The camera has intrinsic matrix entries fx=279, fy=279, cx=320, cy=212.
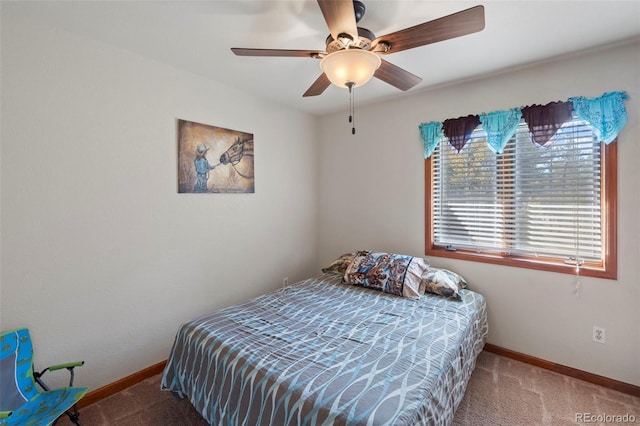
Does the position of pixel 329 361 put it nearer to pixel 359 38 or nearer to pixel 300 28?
pixel 359 38

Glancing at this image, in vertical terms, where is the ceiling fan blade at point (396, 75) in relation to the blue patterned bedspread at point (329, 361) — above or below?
above

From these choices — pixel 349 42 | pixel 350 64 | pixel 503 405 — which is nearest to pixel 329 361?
pixel 503 405

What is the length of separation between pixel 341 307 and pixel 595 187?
7.04 feet

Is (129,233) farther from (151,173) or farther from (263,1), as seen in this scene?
(263,1)

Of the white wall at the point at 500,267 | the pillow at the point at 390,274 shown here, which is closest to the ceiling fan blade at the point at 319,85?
the white wall at the point at 500,267

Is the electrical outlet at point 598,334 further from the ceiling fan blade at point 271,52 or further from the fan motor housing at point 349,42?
the ceiling fan blade at point 271,52

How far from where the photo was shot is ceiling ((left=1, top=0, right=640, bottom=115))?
1.61m

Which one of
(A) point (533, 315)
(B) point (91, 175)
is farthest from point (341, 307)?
(B) point (91, 175)

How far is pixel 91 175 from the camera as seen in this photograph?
195 centimetres

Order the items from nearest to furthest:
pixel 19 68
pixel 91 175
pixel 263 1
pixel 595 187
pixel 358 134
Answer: pixel 263 1 < pixel 19 68 < pixel 91 175 < pixel 595 187 < pixel 358 134

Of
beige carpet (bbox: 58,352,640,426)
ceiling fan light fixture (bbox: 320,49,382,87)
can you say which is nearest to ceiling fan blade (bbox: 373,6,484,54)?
ceiling fan light fixture (bbox: 320,49,382,87)

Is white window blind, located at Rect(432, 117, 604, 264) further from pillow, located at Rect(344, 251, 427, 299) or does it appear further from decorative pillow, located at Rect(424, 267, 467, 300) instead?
pillow, located at Rect(344, 251, 427, 299)

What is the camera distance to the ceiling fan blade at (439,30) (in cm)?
127

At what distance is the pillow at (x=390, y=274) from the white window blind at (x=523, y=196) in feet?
1.77
